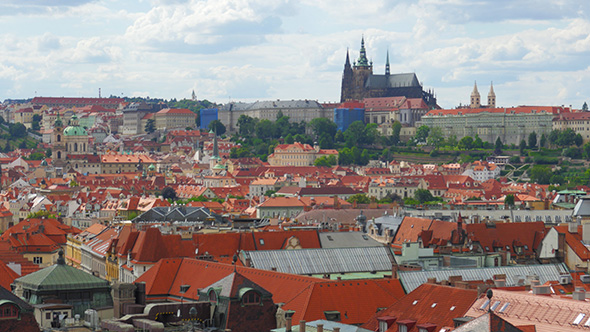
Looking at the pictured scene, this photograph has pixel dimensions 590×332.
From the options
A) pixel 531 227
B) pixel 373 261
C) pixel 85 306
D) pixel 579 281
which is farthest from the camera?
pixel 531 227

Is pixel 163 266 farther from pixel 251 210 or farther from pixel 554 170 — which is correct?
pixel 554 170

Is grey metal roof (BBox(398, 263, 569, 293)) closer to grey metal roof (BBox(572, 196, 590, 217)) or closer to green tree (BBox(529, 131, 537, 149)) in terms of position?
grey metal roof (BBox(572, 196, 590, 217))

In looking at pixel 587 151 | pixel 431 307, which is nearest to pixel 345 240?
pixel 431 307

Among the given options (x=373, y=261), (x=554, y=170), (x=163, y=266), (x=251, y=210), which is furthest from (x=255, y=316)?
(x=554, y=170)

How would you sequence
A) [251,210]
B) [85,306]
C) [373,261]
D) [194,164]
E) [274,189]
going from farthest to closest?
1. [194,164]
2. [274,189]
3. [251,210]
4. [373,261]
5. [85,306]

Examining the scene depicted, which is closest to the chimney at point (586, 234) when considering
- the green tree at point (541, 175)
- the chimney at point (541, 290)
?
the chimney at point (541, 290)

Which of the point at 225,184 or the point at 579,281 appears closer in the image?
the point at 579,281

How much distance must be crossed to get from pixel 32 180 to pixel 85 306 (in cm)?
12951

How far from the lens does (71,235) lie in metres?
80.8

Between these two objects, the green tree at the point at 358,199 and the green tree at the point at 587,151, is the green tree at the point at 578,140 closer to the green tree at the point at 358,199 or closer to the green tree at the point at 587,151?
the green tree at the point at 587,151

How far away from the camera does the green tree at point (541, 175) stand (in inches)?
6639

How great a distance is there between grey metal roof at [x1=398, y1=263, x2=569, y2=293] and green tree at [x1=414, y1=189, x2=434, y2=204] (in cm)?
9327

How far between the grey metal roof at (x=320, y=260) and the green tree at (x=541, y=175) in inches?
4680

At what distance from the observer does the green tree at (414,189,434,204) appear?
14338 centimetres
